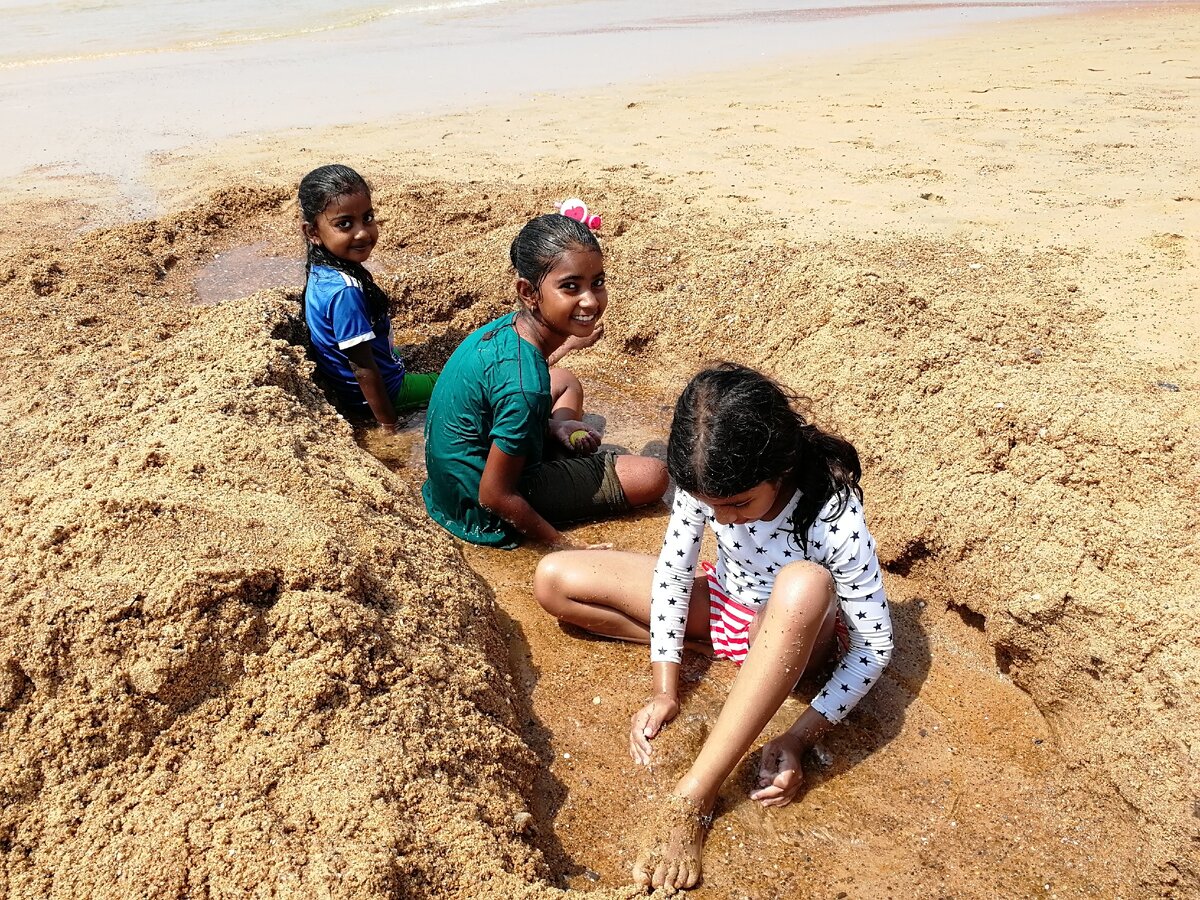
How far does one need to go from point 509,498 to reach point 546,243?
80 cm

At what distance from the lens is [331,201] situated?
3510 millimetres

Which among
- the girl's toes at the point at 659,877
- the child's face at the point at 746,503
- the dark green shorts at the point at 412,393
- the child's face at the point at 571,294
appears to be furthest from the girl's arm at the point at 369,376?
the girl's toes at the point at 659,877

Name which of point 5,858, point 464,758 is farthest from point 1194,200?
point 5,858

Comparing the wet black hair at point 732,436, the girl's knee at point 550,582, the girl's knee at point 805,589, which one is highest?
the wet black hair at point 732,436

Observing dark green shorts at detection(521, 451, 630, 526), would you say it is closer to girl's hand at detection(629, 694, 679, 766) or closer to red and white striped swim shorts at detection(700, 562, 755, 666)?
red and white striped swim shorts at detection(700, 562, 755, 666)

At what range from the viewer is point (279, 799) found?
67.4 inches

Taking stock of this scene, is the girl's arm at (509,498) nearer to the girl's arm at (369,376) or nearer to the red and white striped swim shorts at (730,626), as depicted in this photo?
the red and white striped swim shorts at (730,626)

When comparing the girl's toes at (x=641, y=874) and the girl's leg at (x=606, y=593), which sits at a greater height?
the girl's leg at (x=606, y=593)

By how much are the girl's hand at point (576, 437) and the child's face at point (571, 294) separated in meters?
0.54

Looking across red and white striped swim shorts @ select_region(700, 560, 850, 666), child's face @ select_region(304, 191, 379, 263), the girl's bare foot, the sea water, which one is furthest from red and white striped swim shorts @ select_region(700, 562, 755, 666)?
the sea water

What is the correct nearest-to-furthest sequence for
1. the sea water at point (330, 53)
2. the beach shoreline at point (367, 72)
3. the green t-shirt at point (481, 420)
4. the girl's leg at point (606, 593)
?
the girl's leg at point (606, 593), the green t-shirt at point (481, 420), the beach shoreline at point (367, 72), the sea water at point (330, 53)

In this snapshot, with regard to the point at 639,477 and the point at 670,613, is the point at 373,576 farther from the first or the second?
the point at 639,477

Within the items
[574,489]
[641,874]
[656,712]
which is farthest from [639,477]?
[641,874]

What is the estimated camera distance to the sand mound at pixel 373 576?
5.57 feet
